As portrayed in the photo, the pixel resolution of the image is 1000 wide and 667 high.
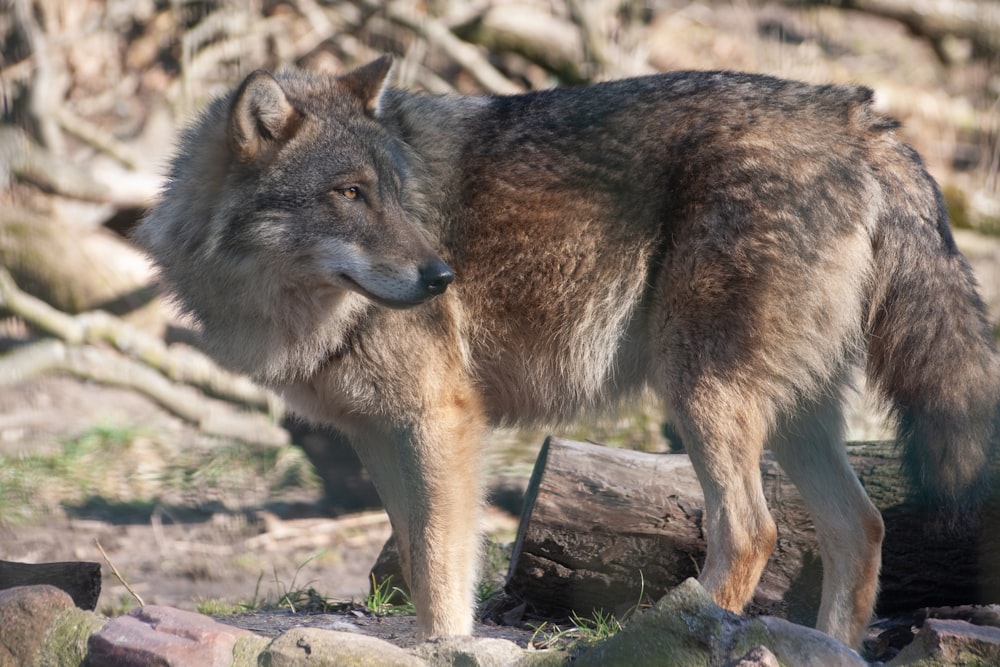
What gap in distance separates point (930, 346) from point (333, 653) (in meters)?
2.40

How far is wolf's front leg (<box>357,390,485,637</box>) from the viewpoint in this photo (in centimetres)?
399

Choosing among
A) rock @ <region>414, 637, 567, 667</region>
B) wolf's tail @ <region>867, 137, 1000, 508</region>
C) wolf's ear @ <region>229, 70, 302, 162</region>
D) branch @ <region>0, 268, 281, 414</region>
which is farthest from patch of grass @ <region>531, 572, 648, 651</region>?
branch @ <region>0, 268, 281, 414</region>

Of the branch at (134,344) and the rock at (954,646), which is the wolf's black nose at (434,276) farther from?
the branch at (134,344)

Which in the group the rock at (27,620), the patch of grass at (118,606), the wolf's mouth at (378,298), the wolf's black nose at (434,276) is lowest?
the patch of grass at (118,606)

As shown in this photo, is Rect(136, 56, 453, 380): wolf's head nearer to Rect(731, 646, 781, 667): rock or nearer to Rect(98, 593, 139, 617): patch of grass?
Rect(731, 646, 781, 667): rock

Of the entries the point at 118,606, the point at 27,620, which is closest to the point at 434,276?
the point at 27,620

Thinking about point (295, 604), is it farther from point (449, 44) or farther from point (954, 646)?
point (449, 44)

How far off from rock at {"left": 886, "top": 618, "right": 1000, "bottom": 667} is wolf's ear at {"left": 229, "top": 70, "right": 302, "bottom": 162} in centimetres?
281

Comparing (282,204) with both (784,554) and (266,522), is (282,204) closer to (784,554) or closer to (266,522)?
(784,554)

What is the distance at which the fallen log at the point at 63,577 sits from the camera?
12.4 feet

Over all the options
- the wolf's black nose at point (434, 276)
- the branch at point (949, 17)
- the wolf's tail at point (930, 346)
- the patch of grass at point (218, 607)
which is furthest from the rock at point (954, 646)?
the branch at point (949, 17)

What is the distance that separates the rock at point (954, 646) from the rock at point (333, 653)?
1.43 m

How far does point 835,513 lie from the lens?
4.19m

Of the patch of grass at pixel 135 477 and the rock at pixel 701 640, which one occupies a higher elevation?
the rock at pixel 701 640
